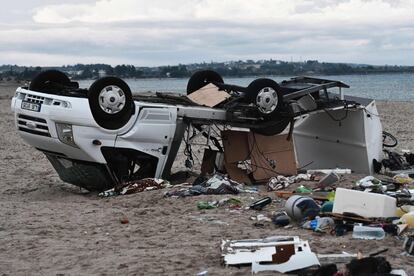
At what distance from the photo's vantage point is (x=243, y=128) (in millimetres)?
10695

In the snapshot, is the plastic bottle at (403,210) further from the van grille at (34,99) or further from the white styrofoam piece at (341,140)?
the van grille at (34,99)

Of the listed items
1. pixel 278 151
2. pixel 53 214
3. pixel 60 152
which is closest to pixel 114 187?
pixel 60 152

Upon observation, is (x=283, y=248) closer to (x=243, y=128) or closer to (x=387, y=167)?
(x=243, y=128)

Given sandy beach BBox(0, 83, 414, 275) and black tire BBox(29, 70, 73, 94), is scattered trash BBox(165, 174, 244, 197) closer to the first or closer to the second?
sandy beach BBox(0, 83, 414, 275)

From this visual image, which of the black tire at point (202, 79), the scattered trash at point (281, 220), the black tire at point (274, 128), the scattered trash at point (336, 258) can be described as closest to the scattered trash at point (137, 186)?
the black tire at point (274, 128)

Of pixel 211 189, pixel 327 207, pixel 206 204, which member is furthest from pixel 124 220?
pixel 327 207

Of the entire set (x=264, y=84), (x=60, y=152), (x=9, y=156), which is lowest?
(x=9, y=156)

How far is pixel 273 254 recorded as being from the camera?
5586 millimetres

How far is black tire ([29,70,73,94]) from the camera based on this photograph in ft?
34.1

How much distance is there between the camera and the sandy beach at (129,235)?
5.75 m

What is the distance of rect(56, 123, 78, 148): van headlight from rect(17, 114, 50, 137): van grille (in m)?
0.19

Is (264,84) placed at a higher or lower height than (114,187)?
higher

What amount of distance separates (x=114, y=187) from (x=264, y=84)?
9.16 ft

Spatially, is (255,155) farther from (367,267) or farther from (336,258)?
(367,267)
